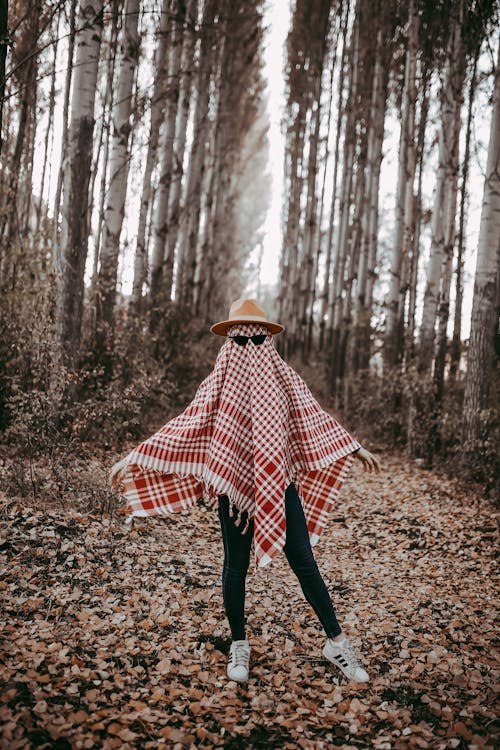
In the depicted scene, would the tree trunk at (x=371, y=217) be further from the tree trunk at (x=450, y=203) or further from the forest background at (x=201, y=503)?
the tree trunk at (x=450, y=203)

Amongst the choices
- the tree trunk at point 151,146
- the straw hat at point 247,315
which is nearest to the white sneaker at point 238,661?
the straw hat at point 247,315

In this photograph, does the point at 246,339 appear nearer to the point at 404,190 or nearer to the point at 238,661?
the point at 238,661

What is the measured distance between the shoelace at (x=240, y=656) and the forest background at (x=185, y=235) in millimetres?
2353

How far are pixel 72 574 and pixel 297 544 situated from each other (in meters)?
1.98

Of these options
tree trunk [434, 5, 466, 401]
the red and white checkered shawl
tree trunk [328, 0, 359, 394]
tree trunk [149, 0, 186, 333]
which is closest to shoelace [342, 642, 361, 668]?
the red and white checkered shawl

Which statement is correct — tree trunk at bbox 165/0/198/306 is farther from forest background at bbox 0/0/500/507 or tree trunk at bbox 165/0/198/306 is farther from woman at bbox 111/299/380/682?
woman at bbox 111/299/380/682

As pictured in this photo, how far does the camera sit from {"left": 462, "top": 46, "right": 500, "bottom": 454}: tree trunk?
7.17 meters

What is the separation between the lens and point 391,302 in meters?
10.6

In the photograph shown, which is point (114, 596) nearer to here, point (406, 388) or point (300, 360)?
point (406, 388)

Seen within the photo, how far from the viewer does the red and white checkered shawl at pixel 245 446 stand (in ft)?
9.95

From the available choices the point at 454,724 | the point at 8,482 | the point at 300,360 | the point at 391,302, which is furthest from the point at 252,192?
the point at 454,724

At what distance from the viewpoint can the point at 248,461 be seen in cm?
316

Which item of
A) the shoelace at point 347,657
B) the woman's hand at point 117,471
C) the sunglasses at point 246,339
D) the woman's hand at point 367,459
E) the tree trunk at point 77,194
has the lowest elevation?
the shoelace at point 347,657

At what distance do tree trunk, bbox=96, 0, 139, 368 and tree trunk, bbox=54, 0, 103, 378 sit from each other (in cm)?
91
